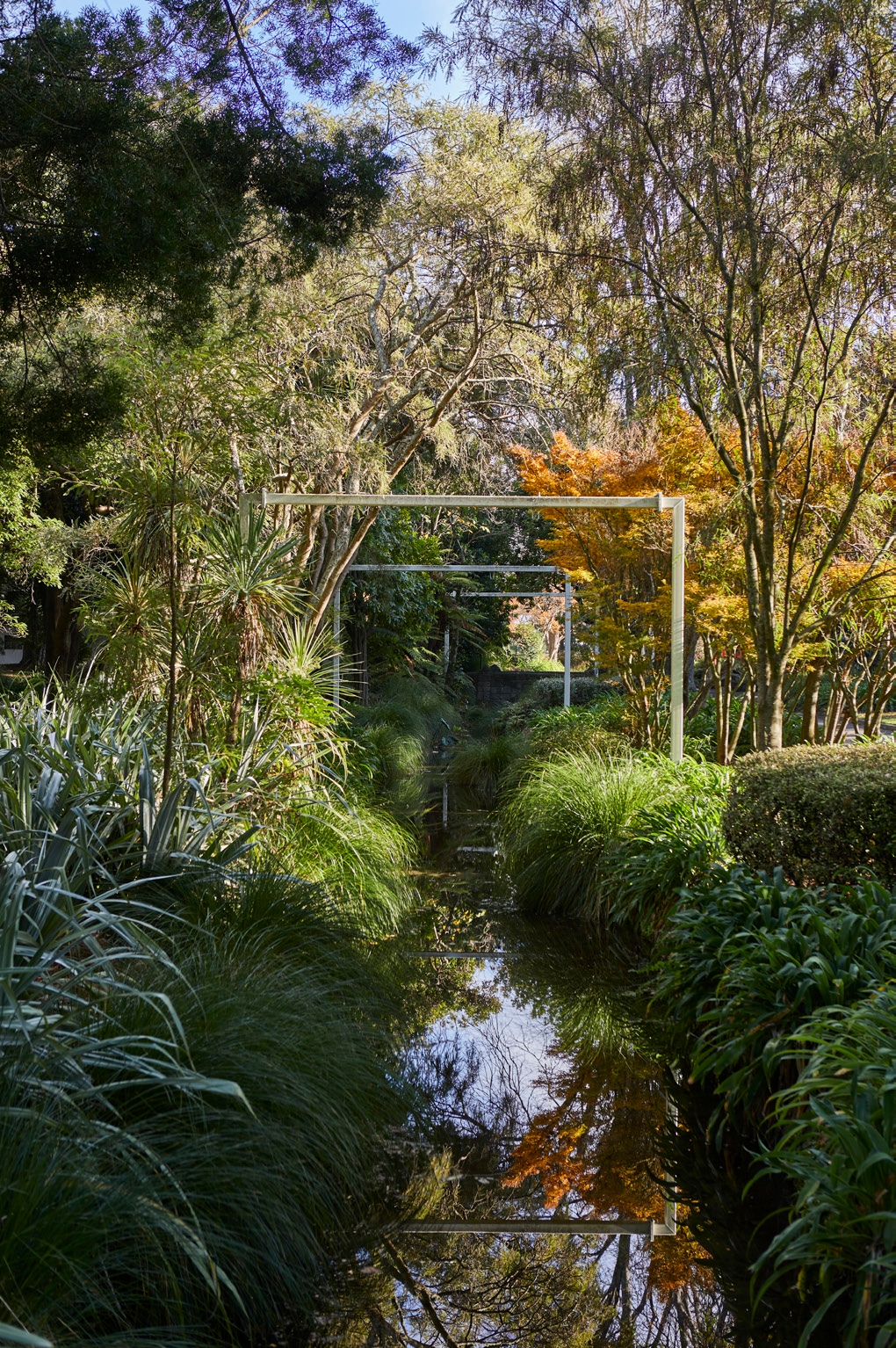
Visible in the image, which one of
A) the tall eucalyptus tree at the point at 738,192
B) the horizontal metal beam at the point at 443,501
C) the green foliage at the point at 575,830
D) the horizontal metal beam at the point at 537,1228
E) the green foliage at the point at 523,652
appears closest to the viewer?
the horizontal metal beam at the point at 537,1228

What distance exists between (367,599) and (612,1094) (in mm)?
12911

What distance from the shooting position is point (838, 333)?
6.95m

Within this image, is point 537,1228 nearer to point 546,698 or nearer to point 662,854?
point 662,854

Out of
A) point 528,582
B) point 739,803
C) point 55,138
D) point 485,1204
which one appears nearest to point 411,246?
point 55,138

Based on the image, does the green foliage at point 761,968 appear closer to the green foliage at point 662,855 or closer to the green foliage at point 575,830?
the green foliage at point 662,855

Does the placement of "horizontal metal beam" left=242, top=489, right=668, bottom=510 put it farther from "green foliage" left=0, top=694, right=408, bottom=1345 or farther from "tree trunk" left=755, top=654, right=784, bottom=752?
"green foliage" left=0, top=694, right=408, bottom=1345

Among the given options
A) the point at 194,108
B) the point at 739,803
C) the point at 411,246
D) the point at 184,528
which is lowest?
the point at 739,803

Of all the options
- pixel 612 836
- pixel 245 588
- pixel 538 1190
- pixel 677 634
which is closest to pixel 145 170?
pixel 245 588

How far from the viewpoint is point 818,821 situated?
493cm

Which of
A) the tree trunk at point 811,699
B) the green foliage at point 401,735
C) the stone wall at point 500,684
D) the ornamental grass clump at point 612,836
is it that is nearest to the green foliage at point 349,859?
the ornamental grass clump at point 612,836

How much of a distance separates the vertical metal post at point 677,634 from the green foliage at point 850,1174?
4940 millimetres

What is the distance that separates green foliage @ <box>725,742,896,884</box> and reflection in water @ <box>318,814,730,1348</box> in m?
1.01

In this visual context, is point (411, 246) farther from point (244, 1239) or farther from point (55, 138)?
point (244, 1239)

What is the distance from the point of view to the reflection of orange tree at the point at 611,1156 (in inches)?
126
